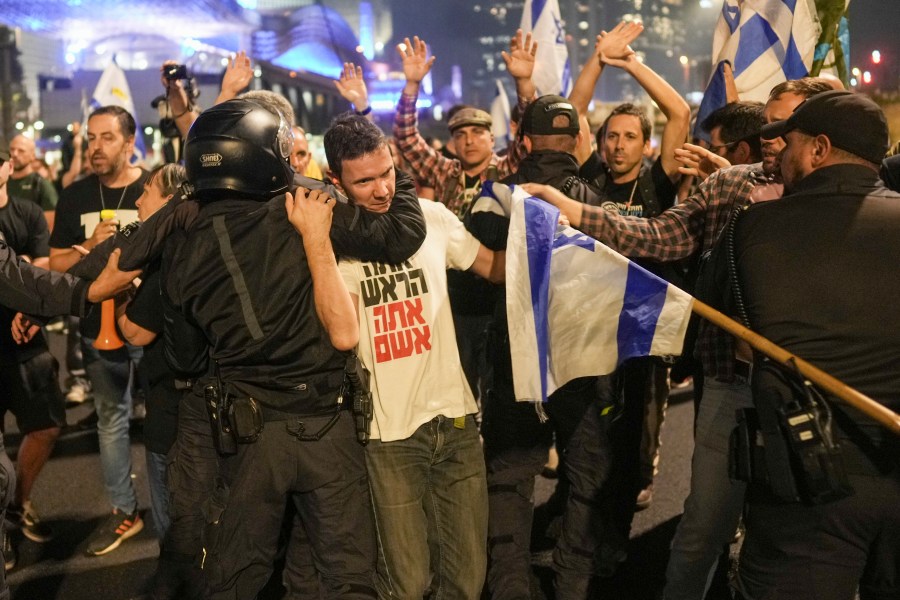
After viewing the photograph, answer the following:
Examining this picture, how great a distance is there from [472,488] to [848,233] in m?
1.71

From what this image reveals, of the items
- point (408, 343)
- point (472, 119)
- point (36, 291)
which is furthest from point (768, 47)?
point (36, 291)

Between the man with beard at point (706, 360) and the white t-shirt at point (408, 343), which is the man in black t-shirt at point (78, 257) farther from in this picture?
the man with beard at point (706, 360)

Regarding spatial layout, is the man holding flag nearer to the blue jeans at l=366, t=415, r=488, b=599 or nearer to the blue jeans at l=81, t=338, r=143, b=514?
the blue jeans at l=366, t=415, r=488, b=599

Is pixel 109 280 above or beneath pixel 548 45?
beneath

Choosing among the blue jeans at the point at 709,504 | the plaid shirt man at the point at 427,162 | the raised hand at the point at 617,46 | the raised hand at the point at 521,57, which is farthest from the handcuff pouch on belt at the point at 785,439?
the plaid shirt man at the point at 427,162

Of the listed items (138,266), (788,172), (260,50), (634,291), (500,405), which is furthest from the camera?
(260,50)

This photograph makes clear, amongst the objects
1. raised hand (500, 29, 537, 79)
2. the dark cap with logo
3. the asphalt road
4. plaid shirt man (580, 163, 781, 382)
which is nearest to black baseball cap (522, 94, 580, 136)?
plaid shirt man (580, 163, 781, 382)

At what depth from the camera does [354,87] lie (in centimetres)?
582

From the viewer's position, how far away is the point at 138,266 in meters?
3.48

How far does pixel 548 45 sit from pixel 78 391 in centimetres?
565

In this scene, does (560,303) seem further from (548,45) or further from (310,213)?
(548,45)

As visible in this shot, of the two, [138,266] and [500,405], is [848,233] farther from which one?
[138,266]

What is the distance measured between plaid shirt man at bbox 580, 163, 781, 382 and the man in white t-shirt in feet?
2.62

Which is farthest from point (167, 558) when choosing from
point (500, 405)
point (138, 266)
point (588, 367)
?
point (588, 367)
